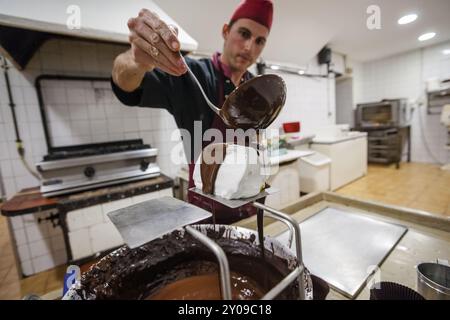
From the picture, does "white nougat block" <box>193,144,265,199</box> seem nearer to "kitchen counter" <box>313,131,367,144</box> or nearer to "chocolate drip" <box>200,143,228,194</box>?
"chocolate drip" <box>200,143,228,194</box>

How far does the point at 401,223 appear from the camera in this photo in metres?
0.81

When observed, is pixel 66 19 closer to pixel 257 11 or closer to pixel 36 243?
pixel 257 11

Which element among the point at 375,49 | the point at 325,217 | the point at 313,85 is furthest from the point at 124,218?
the point at 313,85

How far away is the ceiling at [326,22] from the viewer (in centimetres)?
75

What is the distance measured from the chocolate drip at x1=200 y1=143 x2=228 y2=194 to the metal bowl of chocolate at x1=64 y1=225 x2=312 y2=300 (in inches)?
5.8

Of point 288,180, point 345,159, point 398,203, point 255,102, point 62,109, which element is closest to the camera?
point 255,102

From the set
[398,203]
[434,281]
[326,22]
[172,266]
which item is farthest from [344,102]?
[172,266]

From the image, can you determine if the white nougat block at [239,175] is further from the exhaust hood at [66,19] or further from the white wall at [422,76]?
the exhaust hood at [66,19]

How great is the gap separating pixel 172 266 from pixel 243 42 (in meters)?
0.72

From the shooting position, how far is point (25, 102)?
153 cm

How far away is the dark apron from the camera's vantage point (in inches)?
Answer: 18.4
